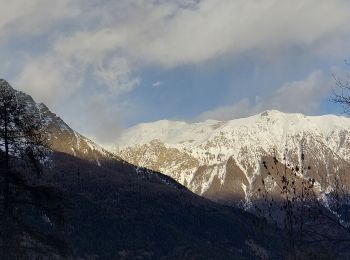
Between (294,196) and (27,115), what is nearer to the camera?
(294,196)

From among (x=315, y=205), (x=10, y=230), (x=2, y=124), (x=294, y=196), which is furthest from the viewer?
(x=2, y=124)

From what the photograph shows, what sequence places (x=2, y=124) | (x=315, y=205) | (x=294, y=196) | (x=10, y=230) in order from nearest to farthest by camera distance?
(x=315, y=205) < (x=294, y=196) < (x=10, y=230) < (x=2, y=124)

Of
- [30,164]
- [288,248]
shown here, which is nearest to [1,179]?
[30,164]

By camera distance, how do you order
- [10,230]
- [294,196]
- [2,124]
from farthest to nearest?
[2,124]
[10,230]
[294,196]

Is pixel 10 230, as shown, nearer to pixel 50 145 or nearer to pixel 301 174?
pixel 50 145

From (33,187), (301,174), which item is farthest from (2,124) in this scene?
(301,174)

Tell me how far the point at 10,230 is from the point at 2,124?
12.0ft

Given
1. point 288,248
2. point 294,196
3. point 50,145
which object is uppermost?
point 50,145

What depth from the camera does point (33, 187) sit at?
20.2m

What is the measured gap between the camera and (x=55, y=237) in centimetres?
2014

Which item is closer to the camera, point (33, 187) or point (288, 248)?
point (288, 248)

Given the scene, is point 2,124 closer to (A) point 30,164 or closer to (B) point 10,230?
(A) point 30,164

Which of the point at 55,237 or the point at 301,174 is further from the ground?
the point at 301,174

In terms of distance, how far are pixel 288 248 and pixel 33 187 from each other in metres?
8.49
